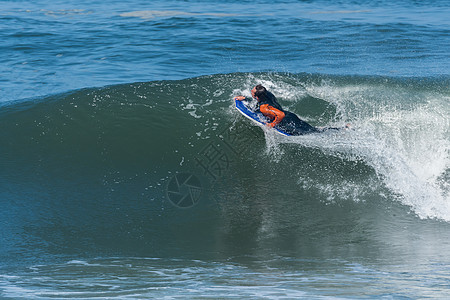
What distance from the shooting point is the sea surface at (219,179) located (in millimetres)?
5902

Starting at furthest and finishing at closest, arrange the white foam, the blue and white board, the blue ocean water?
the blue ocean water
the blue and white board
the white foam

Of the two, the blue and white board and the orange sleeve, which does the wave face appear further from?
the orange sleeve

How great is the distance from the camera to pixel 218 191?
29.3 feet

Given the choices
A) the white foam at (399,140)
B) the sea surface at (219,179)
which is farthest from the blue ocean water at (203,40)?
the white foam at (399,140)

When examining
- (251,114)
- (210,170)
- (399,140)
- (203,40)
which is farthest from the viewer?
(203,40)

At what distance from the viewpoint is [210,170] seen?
952 centimetres

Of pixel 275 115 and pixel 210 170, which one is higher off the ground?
pixel 275 115

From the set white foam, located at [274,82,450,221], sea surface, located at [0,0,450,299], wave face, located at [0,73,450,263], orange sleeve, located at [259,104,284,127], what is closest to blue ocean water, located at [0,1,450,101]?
sea surface, located at [0,0,450,299]

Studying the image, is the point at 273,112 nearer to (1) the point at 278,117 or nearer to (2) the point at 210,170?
(1) the point at 278,117

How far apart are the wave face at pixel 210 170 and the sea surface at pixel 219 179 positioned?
35mm

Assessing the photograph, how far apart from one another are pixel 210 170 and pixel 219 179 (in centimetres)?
33

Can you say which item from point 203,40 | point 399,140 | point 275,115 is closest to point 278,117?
point 275,115

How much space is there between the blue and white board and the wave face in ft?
1.12

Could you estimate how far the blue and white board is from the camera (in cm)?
973
